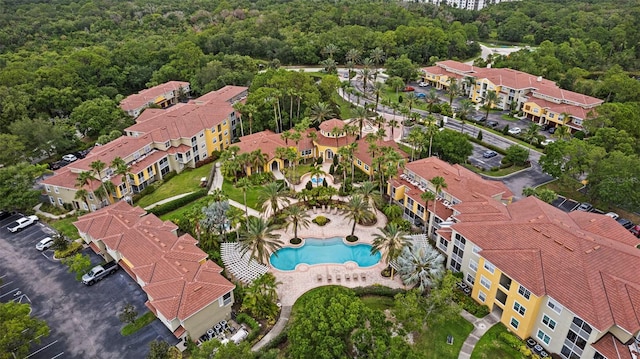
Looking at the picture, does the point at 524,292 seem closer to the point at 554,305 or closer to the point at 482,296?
the point at 554,305

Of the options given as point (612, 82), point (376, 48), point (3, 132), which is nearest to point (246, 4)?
point (376, 48)

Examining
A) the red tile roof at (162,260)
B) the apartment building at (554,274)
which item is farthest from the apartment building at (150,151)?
the apartment building at (554,274)

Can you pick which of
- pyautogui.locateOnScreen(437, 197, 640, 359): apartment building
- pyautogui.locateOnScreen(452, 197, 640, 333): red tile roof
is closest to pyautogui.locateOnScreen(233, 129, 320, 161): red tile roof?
pyautogui.locateOnScreen(437, 197, 640, 359): apartment building

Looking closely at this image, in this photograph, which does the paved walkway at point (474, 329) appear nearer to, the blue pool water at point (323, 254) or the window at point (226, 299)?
the blue pool water at point (323, 254)

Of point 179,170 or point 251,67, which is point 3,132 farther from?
point 251,67

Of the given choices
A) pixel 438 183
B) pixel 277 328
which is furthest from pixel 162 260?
pixel 438 183

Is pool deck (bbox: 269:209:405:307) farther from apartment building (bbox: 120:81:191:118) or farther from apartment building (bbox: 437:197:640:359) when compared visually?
apartment building (bbox: 120:81:191:118)
